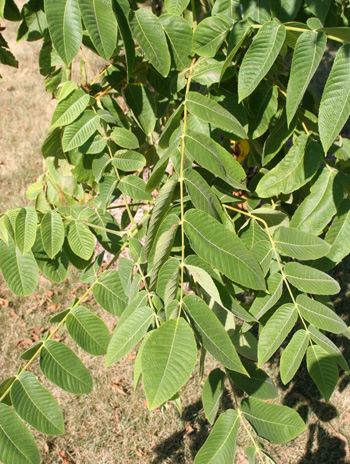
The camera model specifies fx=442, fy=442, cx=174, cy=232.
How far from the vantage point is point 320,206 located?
5.26 feet

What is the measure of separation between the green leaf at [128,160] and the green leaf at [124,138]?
1.2 inches

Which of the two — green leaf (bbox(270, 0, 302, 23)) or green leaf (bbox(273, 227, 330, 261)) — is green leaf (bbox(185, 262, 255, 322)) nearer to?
green leaf (bbox(273, 227, 330, 261))

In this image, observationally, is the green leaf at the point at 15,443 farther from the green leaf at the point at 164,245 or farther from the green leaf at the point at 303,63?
the green leaf at the point at 303,63

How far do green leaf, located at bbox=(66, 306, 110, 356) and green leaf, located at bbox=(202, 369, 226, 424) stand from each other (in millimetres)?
388

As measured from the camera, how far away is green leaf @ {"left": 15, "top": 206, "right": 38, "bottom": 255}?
153 centimetres

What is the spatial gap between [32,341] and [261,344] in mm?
3005

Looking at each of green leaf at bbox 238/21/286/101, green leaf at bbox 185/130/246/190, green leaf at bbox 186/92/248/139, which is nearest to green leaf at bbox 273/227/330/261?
green leaf at bbox 185/130/246/190

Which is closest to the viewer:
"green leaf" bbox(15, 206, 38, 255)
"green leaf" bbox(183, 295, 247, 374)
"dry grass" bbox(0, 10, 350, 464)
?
"green leaf" bbox(183, 295, 247, 374)

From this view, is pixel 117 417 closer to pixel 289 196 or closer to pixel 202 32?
pixel 289 196

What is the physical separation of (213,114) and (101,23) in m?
0.46

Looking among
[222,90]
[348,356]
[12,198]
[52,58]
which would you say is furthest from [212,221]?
[12,198]

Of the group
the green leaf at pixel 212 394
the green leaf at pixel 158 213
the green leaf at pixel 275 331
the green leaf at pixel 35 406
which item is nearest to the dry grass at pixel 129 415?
the green leaf at pixel 212 394

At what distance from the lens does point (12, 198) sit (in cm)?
510

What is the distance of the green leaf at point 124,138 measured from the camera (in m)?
1.87
